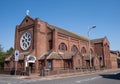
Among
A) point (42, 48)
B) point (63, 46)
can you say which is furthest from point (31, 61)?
point (63, 46)

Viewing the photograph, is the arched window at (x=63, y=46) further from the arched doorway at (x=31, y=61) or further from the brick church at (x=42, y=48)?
the arched doorway at (x=31, y=61)

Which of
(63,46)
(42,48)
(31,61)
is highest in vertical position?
(63,46)

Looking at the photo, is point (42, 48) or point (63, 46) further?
point (63, 46)

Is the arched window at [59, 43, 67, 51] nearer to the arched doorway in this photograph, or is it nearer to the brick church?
the brick church

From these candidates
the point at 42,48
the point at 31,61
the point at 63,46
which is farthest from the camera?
the point at 63,46

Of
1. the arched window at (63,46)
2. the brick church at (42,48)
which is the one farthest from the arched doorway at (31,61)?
the arched window at (63,46)

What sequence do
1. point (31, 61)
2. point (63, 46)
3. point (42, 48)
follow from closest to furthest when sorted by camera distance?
point (31, 61) < point (42, 48) < point (63, 46)

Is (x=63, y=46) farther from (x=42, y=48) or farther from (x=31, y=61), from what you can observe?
(x=31, y=61)

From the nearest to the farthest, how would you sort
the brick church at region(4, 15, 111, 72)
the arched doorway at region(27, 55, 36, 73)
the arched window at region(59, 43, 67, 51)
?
the arched doorway at region(27, 55, 36, 73) < the brick church at region(4, 15, 111, 72) < the arched window at region(59, 43, 67, 51)

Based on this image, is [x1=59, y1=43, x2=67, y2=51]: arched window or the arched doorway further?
[x1=59, y1=43, x2=67, y2=51]: arched window

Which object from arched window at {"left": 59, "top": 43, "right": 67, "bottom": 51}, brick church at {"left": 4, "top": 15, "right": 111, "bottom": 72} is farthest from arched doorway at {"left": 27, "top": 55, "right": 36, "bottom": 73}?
arched window at {"left": 59, "top": 43, "right": 67, "bottom": 51}

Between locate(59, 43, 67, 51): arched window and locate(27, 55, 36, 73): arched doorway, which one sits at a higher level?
locate(59, 43, 67, 51): arched window

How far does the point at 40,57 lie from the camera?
39.2 meters

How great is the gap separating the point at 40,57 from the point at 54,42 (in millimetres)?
5383
